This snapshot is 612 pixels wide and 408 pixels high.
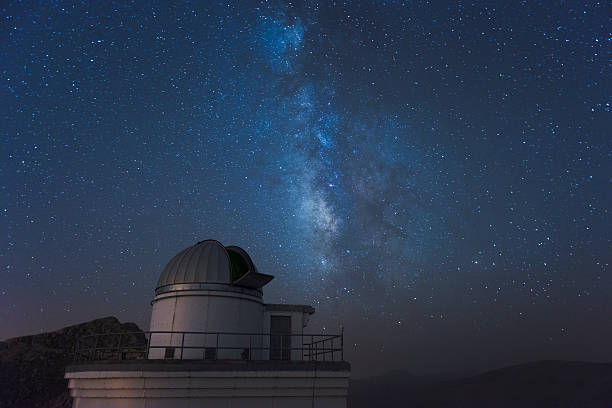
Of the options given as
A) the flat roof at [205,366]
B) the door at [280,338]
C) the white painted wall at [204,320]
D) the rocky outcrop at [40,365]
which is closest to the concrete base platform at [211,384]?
the flat roof at [205,366]

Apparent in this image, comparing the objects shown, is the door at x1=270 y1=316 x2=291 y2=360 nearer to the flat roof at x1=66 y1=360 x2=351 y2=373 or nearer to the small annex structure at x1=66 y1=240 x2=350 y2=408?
the small annex structure at x1=66 y1=240 x2=350 y2=408

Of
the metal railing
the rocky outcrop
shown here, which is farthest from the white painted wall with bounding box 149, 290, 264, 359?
the rocky outcrop

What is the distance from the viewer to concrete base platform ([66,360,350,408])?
1223cm

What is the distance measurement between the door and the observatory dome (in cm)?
179

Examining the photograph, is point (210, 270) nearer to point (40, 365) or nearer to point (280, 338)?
point (280, 338)

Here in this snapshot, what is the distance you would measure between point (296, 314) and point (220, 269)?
12.9 ft

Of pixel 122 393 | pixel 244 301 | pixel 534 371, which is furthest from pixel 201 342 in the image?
pixel 534 371

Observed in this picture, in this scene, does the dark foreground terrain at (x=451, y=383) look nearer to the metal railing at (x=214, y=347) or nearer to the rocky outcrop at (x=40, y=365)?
the rocky outcrop at (x=40, y=365)

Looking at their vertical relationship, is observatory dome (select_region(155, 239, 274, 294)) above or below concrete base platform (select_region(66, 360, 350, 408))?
above

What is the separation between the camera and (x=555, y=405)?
107m

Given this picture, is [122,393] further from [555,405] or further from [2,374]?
[555,405]

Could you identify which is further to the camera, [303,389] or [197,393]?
[303,389]

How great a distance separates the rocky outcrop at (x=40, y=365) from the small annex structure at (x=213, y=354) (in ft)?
176

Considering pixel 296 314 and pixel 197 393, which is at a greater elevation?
pixel 296 314
